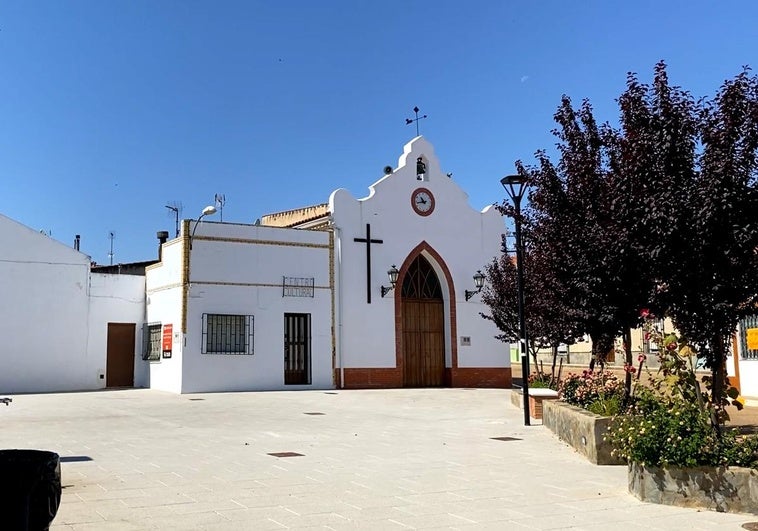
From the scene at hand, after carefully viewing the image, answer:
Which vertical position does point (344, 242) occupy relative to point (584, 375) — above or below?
above

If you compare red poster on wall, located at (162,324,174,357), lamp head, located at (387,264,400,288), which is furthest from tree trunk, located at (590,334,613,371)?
red poster on wall, located at (162,324,174,357)

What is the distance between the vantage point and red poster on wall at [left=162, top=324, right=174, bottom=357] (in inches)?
891

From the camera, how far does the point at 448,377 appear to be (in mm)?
26047

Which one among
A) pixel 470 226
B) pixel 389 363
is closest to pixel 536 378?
pixel 389 363

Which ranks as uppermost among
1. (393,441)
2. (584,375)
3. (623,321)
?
(623,321)

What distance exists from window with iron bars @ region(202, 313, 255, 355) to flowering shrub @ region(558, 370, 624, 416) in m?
12.9

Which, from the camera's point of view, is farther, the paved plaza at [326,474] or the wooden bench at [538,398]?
the wooden bench at [538,398]

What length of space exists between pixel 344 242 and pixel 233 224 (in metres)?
3.95

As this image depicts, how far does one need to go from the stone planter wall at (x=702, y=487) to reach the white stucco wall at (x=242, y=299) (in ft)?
56.5

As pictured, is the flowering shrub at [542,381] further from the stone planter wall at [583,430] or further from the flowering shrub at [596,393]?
the stone planter wall at [583,430]

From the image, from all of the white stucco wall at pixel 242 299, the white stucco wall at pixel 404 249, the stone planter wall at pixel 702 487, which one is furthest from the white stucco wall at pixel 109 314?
the stone planter wall at pixel 702 487

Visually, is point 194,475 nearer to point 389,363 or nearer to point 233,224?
point 233,224

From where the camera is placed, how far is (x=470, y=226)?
27.1 m

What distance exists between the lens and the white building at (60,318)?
74.4ft
